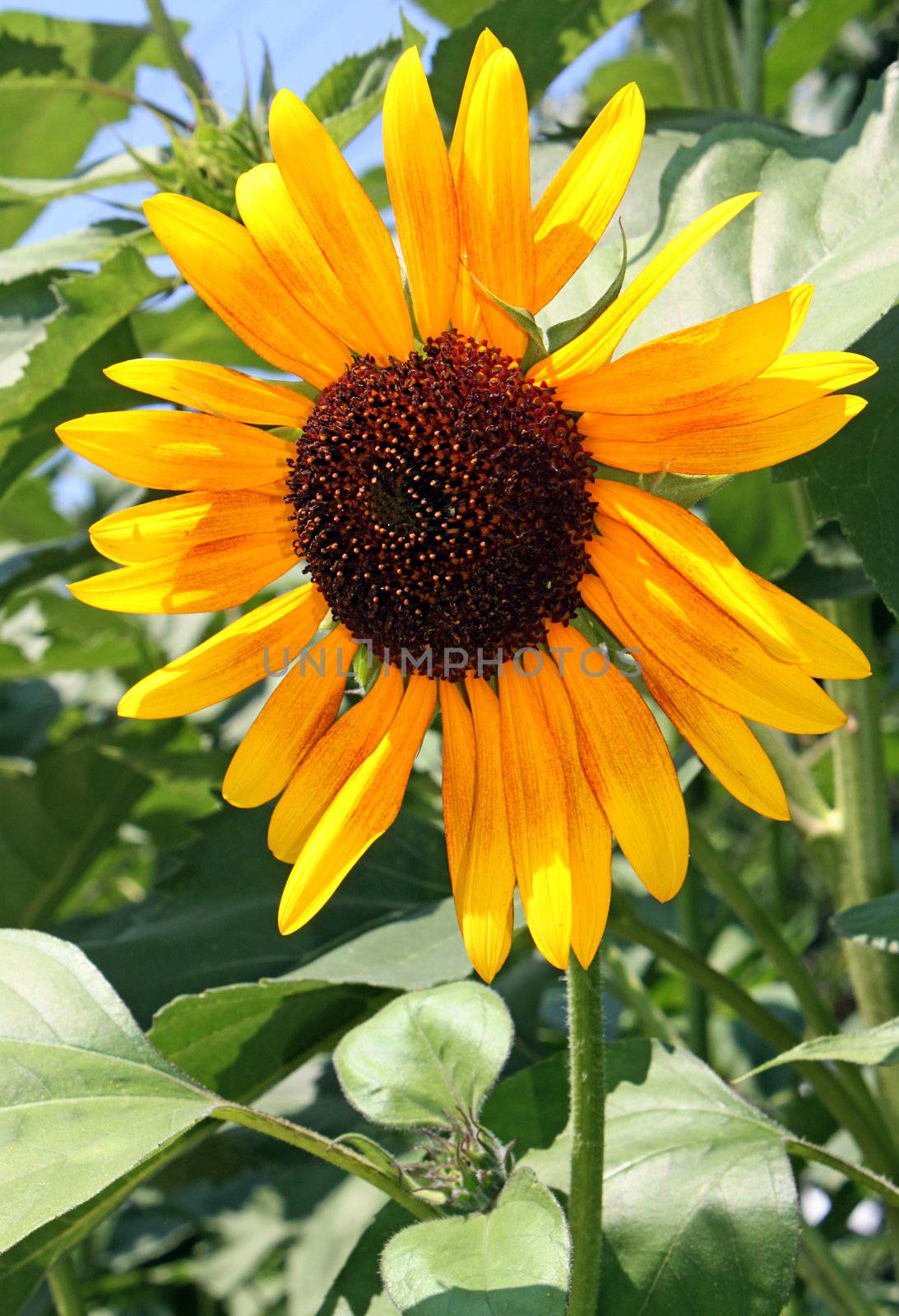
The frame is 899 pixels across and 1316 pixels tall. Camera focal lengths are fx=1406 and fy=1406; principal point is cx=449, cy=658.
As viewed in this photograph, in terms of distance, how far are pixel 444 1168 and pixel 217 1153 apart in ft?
3.49

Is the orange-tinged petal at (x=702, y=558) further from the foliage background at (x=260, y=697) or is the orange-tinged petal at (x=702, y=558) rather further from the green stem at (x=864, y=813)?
the green stem at (x=864, y=813)

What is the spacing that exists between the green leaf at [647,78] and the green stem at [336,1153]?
1425 millimetres

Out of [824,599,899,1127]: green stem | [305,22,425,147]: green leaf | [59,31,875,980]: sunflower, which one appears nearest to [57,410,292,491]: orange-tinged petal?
[59,31,875,980]: sunflower

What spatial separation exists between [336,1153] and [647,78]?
4.97 feet

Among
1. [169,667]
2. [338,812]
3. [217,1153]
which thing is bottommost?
[217,1153]

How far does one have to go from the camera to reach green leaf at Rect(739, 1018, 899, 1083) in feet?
2.56

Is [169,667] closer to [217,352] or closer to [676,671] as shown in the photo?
[676,671]

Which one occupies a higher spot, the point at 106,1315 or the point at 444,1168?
the point at 444,1168

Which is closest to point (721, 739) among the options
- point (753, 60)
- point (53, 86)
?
point (753, 60)

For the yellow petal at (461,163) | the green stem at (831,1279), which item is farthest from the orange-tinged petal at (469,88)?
the green stem at (831,1279)

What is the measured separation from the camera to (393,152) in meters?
0.84

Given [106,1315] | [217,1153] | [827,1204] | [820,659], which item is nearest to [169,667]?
[820,659]

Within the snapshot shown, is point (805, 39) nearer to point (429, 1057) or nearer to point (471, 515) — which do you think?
point (471, 515)

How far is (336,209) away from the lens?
862mm
